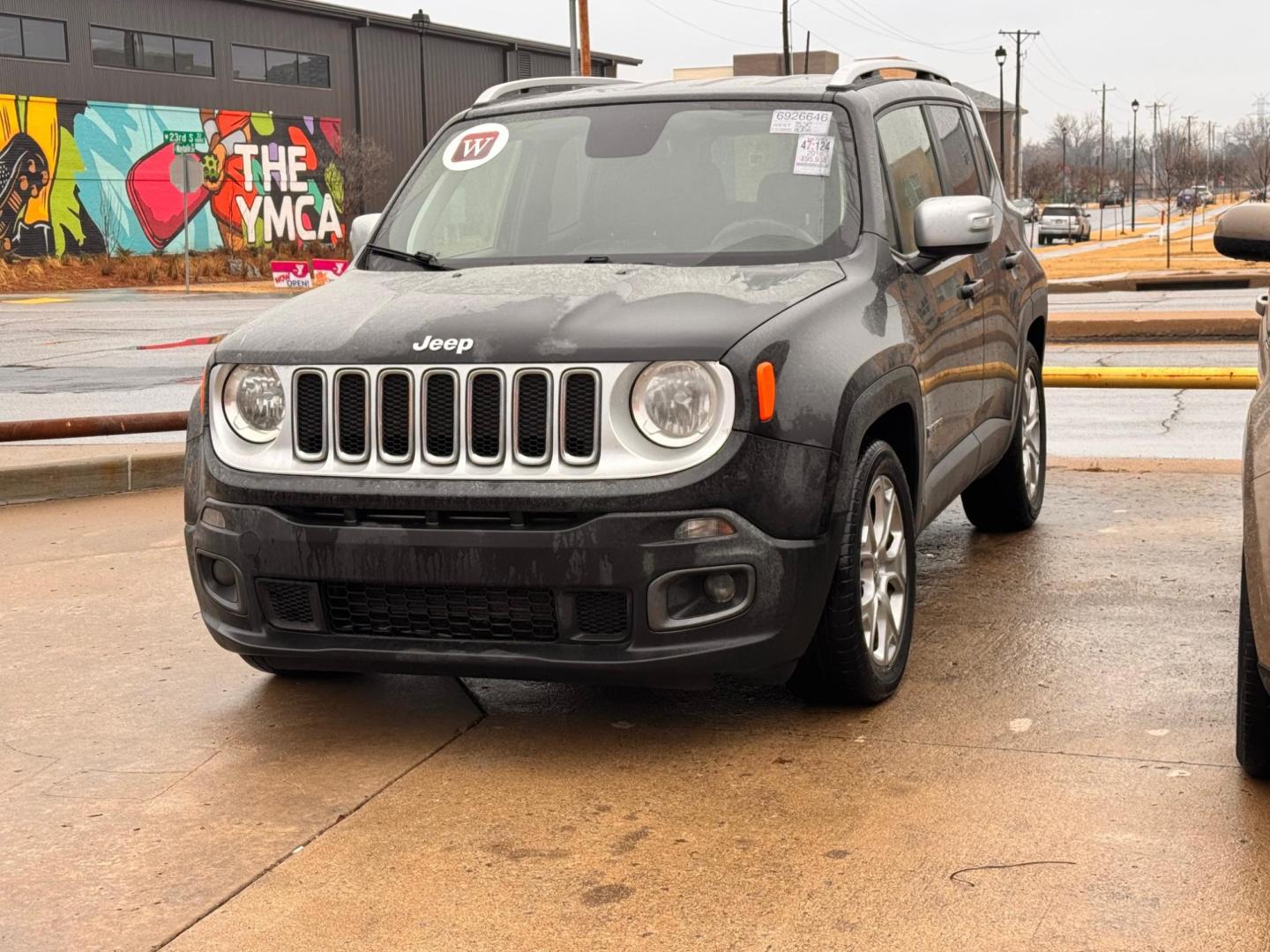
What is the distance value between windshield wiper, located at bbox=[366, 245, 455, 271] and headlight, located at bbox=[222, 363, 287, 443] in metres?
0.91

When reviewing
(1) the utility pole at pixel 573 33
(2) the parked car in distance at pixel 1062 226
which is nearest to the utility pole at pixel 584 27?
(1) the utility pole at pixel 573 33

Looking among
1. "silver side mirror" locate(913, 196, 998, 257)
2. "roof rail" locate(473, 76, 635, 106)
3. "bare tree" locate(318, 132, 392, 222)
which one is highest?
"bare tree" locate(318, 132, 392, 222)

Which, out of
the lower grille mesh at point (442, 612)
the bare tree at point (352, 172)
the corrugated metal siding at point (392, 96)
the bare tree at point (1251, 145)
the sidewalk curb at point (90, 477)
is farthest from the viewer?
the bare tree at point (1251, 145)

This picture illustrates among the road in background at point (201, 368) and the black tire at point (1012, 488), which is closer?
the black tire at point (1012, 488)

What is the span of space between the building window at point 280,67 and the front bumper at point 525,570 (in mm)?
51283

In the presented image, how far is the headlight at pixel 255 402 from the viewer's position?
466 cm

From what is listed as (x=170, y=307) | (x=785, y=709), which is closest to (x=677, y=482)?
(x=785, y=709)

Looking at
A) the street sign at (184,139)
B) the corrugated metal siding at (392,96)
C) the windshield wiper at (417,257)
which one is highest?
the corrugated metal siding at (392,96)

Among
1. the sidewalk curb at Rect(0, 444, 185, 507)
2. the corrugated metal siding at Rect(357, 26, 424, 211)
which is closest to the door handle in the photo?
→ the sidewalk curb at Rect(0, 444, 185, 507)

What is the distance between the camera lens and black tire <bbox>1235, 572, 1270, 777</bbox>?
12.9 feet

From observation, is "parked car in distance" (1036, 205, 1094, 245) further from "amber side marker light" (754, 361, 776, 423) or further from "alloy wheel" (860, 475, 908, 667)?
"amber side marker light" (754, 361, 776, 423)

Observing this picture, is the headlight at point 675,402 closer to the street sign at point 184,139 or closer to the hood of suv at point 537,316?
the hood of suv at point 537,316

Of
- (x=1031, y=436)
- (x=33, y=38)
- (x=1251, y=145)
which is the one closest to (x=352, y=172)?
(x=33, y=38)

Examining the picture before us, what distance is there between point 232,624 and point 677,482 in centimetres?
139
